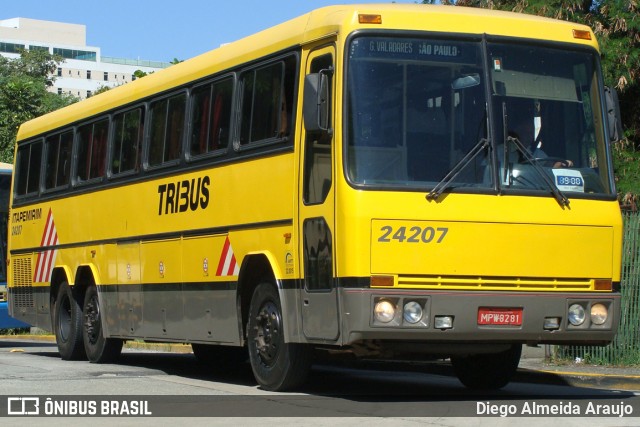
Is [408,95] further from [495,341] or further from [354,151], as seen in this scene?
[495,341]

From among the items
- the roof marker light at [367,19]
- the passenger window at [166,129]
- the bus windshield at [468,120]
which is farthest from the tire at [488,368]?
the passenger window at [166,129]

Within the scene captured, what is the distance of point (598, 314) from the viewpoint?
1190 centimetres

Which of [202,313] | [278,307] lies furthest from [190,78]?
[278,307]

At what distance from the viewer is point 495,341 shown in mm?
11664

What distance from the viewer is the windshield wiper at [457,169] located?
11336mm

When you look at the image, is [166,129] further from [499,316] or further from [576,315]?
[576,315]

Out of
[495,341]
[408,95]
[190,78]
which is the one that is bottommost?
[495,341]

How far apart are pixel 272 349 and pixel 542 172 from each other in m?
3.12

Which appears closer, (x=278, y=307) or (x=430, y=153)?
(x=430, y=153)

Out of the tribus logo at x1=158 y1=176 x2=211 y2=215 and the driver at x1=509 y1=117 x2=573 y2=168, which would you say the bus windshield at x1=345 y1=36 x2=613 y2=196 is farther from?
the tribus logo at x1=158 y1=176 x2=211 y2=215

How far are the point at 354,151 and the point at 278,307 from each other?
6.60 ft

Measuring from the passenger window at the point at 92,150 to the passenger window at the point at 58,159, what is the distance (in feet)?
1.58

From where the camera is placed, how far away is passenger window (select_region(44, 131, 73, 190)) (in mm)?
19344

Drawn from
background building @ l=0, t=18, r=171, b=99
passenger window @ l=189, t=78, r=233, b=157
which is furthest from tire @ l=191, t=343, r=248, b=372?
background building @ l=0, t=18, r=171, b=99
